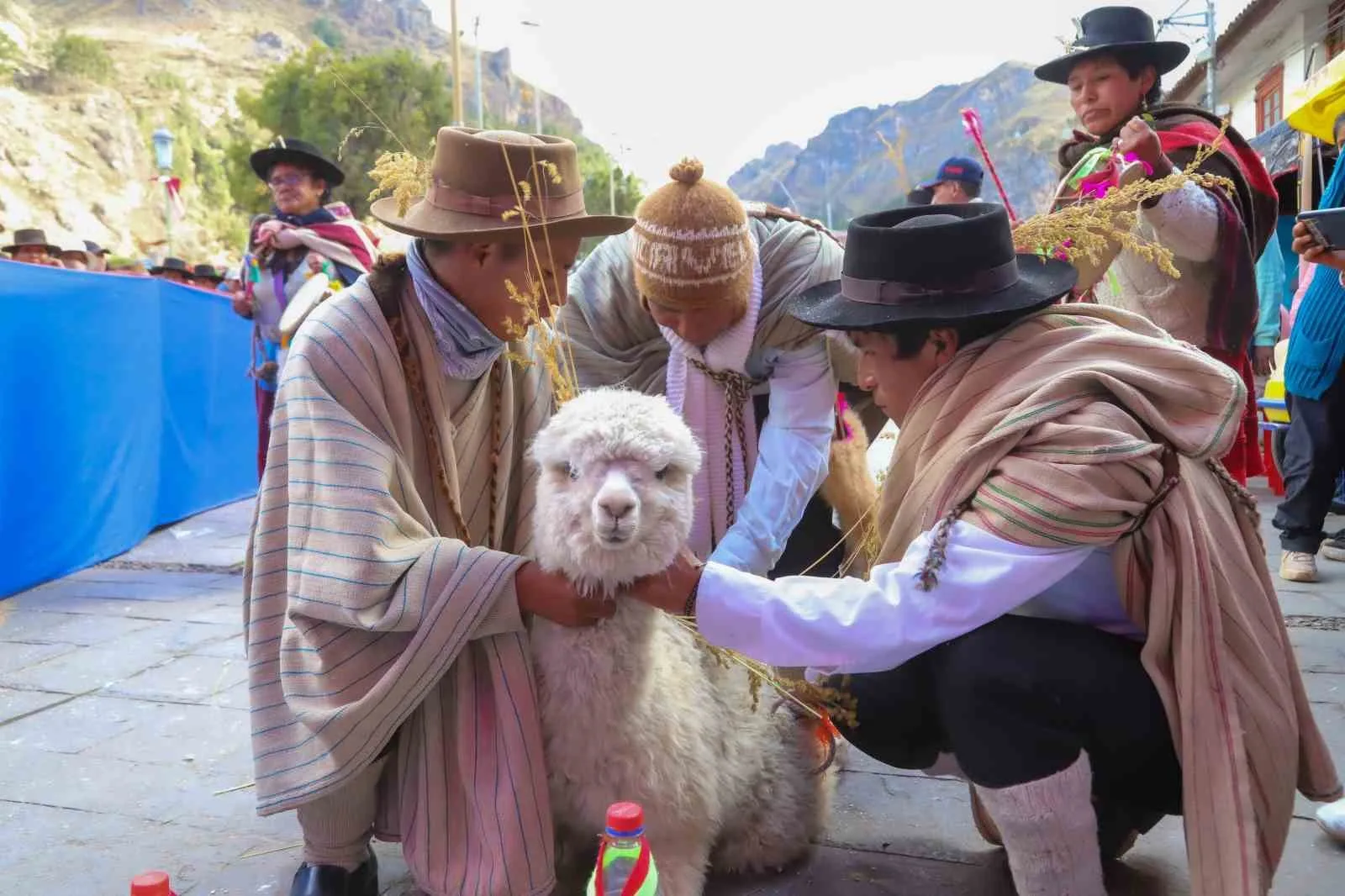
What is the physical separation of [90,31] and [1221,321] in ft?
243

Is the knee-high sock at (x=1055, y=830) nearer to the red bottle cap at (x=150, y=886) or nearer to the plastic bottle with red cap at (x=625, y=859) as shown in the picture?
the plastic bottle with red cap at (x=625, y=859)

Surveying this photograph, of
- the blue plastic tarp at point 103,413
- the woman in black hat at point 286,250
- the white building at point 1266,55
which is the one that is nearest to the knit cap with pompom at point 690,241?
the woman in black hat at point 286,250

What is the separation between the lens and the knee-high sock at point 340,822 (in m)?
2.09

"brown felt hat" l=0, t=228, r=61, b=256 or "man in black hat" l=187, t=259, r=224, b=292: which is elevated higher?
"brown felt hat" l=0, t=228, r=61, b=256

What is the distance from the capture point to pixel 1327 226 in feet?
9.00

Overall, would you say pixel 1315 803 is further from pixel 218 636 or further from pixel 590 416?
pixel 218 636

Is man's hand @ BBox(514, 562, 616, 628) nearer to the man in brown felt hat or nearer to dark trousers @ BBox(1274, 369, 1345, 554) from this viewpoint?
the man in brown felt hat

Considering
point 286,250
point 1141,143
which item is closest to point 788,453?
point 1141,143

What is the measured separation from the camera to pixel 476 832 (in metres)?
2.01

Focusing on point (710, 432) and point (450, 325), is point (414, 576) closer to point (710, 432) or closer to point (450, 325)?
point (450, 325)

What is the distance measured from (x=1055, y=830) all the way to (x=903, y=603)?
48 centimetres

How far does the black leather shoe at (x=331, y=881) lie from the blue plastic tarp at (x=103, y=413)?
368 centimetres

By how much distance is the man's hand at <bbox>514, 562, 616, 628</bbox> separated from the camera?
6.36 ft

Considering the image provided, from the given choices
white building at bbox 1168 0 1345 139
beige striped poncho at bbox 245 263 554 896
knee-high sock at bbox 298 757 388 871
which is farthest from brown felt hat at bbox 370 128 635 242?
white building at bbox 1168 0 1345 139
